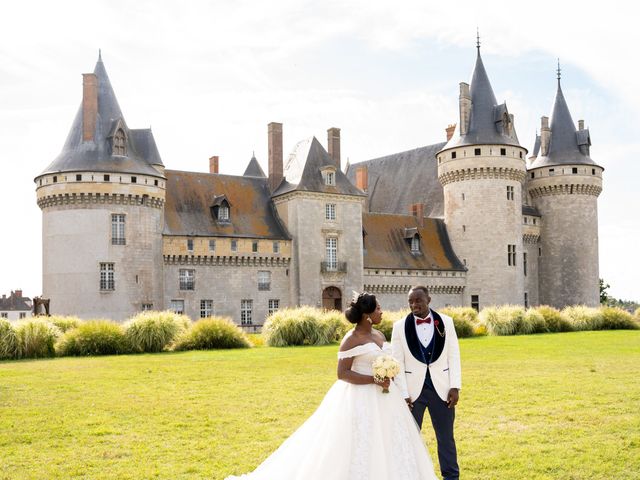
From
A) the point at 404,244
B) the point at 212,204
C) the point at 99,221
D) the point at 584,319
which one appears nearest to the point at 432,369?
the point at 584,319

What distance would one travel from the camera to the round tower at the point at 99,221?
118ft

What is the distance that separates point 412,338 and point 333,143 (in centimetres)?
3865

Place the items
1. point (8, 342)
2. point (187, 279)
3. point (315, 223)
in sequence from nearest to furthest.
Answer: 1. point (8, 342)
2. point (187, 279)
3. point (315, 223)

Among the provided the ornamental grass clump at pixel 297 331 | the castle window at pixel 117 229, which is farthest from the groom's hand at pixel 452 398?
the castle window at pixel 117 229

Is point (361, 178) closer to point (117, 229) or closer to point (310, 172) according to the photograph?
point (310, 172)

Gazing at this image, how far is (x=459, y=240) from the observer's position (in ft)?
156

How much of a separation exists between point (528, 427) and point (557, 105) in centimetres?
4545

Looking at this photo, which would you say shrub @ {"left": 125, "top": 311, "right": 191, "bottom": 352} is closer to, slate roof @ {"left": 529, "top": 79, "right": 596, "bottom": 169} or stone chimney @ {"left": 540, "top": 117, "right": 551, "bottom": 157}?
slate roof @ {"left": 529, "top": 79, "right": 596, "bottom": 169}

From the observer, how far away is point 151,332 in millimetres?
24391

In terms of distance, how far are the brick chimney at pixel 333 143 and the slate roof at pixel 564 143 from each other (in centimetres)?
1379

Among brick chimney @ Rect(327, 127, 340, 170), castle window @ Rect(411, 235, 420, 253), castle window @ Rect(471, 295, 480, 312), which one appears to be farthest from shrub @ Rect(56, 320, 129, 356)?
castle window @ Rect(471, 295, 480, 312)

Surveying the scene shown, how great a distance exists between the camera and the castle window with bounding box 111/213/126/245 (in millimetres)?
36394

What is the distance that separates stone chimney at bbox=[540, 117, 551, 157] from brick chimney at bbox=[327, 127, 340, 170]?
46.9ft

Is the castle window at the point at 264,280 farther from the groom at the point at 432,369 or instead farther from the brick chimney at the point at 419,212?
the groom at the point at 432,369
